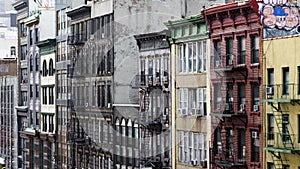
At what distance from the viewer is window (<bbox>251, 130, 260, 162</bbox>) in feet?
151

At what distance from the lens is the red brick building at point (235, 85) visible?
46.2 m

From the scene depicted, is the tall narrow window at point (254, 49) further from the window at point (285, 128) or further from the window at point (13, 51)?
the window at point (13, 51)

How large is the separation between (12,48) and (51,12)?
116 ft

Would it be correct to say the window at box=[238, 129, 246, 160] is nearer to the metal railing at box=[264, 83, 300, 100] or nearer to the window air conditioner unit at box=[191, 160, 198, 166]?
the metal railing at box=[264, 83, 300, 100]

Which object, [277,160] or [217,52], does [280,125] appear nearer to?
[277,160]

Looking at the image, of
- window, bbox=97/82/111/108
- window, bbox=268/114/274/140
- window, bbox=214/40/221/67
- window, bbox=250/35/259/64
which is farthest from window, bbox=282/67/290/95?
window, bbox=97/82/111/108

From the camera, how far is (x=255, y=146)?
46.2 metres

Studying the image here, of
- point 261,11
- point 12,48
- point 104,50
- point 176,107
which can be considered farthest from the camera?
point 12,48

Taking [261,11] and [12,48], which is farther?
[12,48]

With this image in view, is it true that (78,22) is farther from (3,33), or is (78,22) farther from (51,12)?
(3,33)

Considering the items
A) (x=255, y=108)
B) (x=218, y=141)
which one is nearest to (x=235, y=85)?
(x=255, y=108)

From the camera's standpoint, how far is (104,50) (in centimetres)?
6650

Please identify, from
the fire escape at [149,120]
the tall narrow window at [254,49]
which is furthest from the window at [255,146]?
the fire escape at [149,120]

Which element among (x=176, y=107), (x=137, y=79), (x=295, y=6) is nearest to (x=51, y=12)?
(x=137, y=79)
